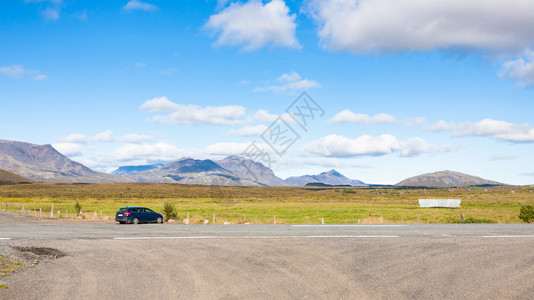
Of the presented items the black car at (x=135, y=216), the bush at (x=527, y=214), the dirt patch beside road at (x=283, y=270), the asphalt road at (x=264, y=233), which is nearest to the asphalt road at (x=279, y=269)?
the dirt patch beside road at (x=283, y=270)

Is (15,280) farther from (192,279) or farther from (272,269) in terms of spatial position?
(272,269)

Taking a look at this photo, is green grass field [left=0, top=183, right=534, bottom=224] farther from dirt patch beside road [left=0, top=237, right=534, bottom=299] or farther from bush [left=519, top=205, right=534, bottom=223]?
dirt patch beside road [left=0, top=237, right=534, bottom=299]

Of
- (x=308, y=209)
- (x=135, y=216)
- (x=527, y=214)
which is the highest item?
(x=135, y=216)

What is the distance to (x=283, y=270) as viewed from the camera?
41.4 feet

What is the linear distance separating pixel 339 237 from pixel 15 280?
43.0ft

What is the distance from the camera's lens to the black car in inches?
1342

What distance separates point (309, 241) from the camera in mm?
17766

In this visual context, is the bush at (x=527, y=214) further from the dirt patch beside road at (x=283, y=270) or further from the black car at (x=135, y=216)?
the black car at (x=135, y=216)

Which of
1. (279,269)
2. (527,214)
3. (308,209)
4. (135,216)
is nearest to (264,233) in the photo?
(279,269)

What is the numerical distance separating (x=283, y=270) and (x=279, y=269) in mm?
179

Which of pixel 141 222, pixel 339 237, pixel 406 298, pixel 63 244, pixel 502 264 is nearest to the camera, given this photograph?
pixel 406 298

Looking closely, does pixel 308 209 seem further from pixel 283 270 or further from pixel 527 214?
pixel 283 270

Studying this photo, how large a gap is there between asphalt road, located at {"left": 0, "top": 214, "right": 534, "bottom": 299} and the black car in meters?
15.5

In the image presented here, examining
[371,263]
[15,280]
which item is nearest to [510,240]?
[371,263]
